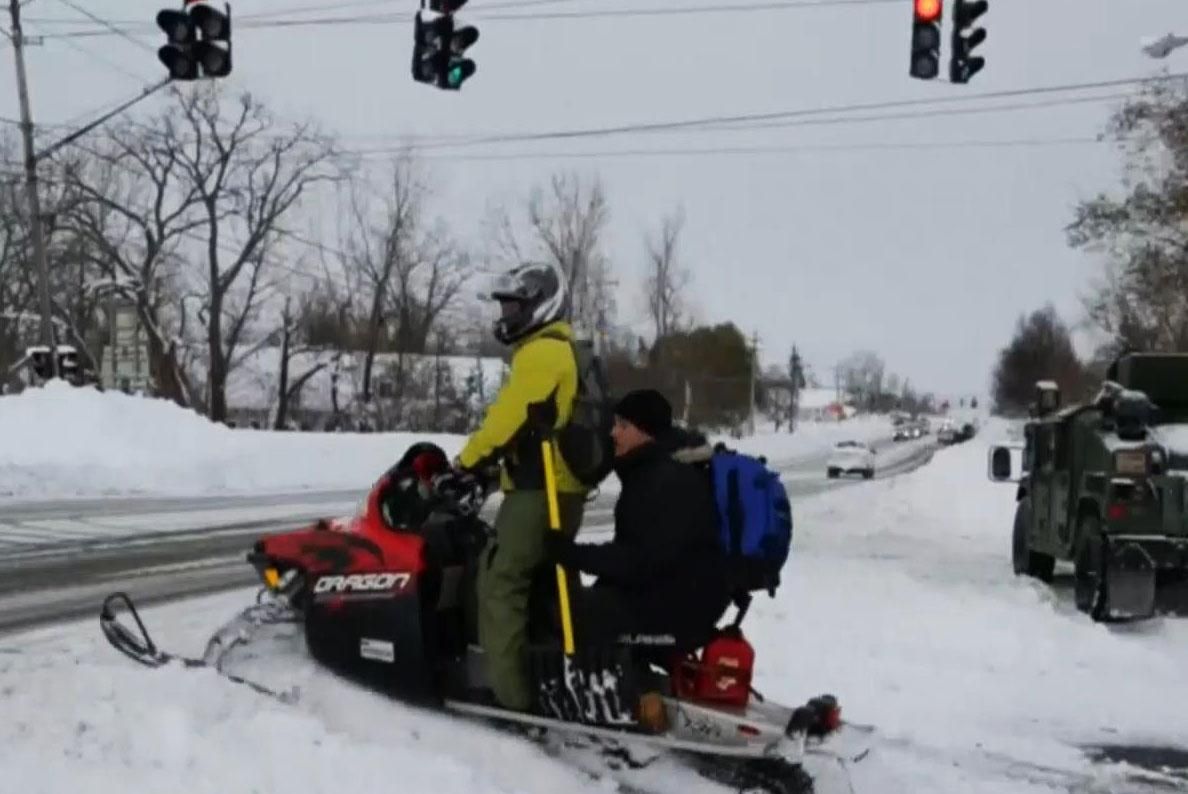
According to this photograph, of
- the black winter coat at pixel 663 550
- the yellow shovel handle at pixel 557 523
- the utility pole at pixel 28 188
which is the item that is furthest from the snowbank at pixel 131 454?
the black winter coat at pixel 663 550

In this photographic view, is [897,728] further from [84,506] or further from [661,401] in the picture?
[84,506]

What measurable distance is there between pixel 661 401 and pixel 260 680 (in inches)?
81.2

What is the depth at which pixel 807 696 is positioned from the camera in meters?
8.95

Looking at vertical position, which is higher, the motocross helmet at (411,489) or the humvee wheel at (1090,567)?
the motocross helmet at (411,489)

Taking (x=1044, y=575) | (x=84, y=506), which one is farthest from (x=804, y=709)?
(x=84, y=506)

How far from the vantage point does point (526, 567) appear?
6312 millimetres

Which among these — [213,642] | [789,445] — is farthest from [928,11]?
[789,445]

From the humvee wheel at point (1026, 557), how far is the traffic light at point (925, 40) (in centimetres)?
513

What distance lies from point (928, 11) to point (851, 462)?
40089mm

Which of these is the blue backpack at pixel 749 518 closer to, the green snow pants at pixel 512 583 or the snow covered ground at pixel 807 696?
the green snow pants at pixel 512 583

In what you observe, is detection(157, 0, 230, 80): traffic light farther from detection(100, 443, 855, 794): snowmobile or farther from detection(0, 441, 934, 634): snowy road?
detection(100, 443, 855, 794): snowmobile

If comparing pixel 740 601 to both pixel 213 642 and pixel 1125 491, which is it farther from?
pixel 1125 491

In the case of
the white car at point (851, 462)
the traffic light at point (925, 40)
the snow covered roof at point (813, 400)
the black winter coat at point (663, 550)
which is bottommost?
the snow covered roof at point (813, 400)

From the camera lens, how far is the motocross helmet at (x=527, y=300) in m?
6.45
